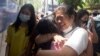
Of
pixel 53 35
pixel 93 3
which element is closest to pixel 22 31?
pixel 53 35

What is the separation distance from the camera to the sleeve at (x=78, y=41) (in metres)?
1.27

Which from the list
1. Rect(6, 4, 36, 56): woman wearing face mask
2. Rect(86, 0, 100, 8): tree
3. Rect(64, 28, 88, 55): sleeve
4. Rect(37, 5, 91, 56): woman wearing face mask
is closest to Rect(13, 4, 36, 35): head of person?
Rect(6, 4, 36, 56): woman wearing face mask

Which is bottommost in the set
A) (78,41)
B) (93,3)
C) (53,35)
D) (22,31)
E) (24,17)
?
(93,3)

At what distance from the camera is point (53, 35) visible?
1.71 meters

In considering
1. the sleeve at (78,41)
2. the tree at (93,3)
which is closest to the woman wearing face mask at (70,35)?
the sleeve at (78,41)

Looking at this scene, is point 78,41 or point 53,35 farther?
point 53,35

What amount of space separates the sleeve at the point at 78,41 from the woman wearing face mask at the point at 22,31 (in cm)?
135

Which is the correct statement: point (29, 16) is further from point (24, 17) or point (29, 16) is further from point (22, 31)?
point (22, 31)

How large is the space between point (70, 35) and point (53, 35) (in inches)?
11.1

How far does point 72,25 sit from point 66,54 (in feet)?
1.24

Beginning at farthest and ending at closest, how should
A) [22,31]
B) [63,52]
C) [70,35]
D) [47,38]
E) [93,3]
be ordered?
[93,3] → [22,31] → [47,38] → [70,35] → [63,52]

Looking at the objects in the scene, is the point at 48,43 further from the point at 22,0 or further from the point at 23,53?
the point at 22,0

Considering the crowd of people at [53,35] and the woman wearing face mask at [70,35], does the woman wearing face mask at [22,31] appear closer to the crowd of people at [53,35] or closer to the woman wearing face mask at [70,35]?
the crowd of people at [53,35]

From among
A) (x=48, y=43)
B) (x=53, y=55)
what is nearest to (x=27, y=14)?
(x=48, y=43)
